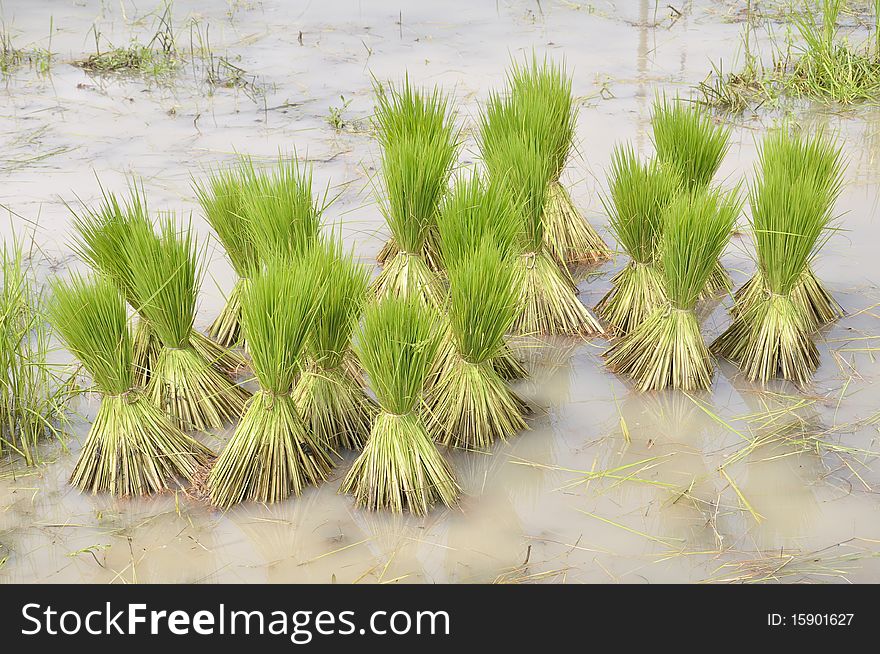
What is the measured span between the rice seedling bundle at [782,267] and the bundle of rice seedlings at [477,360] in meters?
0.83

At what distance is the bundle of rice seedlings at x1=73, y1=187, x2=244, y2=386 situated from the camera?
323 cm

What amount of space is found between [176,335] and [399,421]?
81 centimetres

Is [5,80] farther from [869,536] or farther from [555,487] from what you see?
[869,536]

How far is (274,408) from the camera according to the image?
295cm

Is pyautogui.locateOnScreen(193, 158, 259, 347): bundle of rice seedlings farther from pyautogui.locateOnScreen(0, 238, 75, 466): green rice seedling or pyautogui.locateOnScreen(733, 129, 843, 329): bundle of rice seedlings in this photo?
pyautogui.locateOnScreen(733, 129, 843, 329): bundle of rice seedlings

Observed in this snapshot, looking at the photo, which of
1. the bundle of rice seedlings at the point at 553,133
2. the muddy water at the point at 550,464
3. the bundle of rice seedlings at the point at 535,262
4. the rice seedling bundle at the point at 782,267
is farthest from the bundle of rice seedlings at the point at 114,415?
the rice seedling bundle at the point at 782,267

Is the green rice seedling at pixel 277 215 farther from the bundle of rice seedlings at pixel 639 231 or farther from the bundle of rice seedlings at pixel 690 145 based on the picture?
the bundle of rice seedlings at pixel 690 145

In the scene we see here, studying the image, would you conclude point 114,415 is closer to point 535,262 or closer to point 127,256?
point 127,256

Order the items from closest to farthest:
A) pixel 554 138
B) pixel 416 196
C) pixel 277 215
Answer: pixel 277 215
pixel 416 196
pixel 554 138

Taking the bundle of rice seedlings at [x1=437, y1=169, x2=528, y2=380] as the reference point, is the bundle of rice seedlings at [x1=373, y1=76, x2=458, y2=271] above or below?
above

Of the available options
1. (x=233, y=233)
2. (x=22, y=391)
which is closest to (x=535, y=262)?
(x=233, y=233)

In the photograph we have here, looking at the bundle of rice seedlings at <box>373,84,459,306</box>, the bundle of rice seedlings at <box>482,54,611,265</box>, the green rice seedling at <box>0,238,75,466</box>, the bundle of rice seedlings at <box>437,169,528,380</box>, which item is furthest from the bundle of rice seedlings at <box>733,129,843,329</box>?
the green rice seedling at <box>0,238,75,466</box>

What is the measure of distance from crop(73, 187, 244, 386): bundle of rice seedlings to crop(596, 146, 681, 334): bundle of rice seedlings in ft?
4.61

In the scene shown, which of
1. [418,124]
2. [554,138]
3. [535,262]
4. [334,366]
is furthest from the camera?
[554,138]
